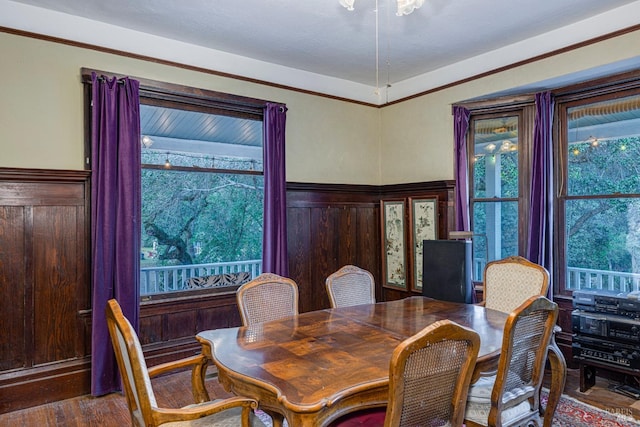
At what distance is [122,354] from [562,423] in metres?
2.78

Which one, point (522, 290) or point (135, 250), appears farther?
point (135, 250)

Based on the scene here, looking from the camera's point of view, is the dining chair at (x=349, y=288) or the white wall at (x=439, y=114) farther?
the white wall at (x=439, y=114)

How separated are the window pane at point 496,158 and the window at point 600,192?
1.38 feet

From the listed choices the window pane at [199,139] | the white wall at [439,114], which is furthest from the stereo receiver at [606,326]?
the window pane at [199,139]

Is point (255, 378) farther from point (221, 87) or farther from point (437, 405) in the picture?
point (221, 87)

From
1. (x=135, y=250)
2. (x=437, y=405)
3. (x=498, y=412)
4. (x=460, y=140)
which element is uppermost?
(x=460, y=140)

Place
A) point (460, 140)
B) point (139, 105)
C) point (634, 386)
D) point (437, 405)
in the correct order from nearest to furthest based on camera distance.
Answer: point (437, 405), point (634, 386), point (139, 105), point (460, 140)

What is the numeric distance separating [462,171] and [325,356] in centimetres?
298

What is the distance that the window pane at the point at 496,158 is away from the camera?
13.9ft

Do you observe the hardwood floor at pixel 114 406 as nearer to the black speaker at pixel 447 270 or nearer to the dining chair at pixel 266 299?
the dining chair at pixel 266 299

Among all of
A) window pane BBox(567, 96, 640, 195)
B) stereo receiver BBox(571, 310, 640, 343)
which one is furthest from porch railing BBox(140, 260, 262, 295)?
window pane BBox(567, 96, 640, 195)

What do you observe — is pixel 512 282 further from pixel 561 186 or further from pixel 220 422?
pixel 220 422

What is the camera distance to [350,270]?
3.38m

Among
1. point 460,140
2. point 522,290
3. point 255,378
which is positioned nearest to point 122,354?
point 255,378
